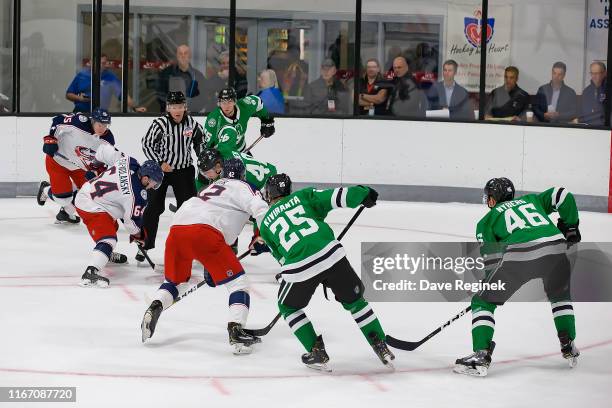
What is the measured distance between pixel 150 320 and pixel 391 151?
535 centimetres

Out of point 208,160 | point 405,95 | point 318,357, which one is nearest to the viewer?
point 318,357

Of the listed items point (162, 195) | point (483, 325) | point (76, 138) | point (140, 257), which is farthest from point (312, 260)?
point (76, 138)

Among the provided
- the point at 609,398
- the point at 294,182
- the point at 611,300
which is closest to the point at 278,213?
the point at 609,398

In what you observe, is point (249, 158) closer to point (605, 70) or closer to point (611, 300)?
point (611, 300)

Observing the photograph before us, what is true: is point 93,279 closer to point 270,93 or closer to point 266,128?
point 266,128

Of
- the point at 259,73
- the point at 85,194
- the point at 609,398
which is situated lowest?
the point at 609,398

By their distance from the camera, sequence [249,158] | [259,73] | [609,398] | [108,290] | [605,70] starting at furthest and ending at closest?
[259,73]
[605,70]
[249,158]
[108,290]
[609,398]

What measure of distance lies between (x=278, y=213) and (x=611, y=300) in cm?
257

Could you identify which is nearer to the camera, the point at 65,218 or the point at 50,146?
the point at 50,146

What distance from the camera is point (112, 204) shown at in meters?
6.82

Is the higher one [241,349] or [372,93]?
[372,93]

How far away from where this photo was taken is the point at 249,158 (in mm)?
7270

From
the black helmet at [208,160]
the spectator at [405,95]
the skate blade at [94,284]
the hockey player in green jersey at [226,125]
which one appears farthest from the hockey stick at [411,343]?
the spectator at [405,95]

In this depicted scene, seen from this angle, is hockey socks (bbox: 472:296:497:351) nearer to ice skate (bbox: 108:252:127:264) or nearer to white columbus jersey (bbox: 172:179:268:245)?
white columbus jersey (bbox: 172:179:268:245)
